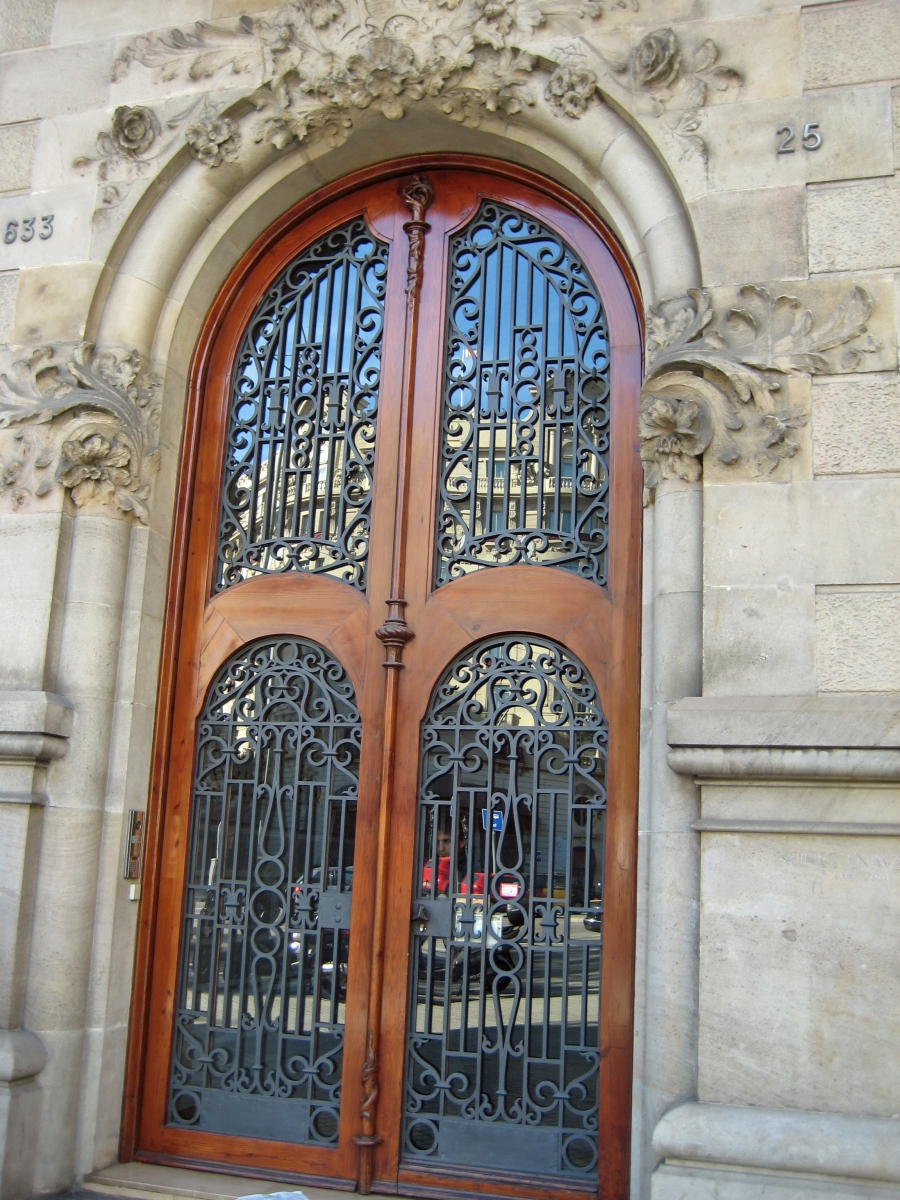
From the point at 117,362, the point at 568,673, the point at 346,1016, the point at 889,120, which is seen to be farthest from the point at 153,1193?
the point at 889,120

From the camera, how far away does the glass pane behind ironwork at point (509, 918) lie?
473 cm

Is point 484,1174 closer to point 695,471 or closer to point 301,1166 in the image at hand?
point 301,1166

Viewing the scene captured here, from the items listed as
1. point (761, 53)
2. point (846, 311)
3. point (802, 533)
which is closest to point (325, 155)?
point (761, 53)

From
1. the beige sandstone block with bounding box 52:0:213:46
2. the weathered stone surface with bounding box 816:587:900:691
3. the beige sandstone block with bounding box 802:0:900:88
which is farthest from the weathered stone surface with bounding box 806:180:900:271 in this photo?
the beige sandstone block with bounding box 52:0:213:46

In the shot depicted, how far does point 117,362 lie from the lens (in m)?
5.47

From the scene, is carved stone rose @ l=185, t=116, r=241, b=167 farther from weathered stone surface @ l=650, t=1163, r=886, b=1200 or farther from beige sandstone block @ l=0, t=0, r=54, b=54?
weathered stone surface @ l=650, t=1163, r=886, b=1200

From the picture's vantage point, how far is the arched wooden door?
483 centimetres

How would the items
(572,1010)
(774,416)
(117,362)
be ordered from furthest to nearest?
1. (117,362)
2. (572,1010)
3. (774,416)

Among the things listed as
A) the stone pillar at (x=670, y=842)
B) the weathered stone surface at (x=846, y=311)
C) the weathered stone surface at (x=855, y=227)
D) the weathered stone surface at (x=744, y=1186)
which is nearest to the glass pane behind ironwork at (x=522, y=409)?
the stone pillar at (x=670, y=842)

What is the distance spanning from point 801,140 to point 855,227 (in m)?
0.45

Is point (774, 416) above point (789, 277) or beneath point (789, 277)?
beneath

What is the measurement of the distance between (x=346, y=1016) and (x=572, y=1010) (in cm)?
101

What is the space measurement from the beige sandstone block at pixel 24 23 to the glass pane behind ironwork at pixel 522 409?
2.46 metres

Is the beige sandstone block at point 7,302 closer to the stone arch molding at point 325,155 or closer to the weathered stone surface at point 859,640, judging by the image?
the stone arch molding at point 325,155
